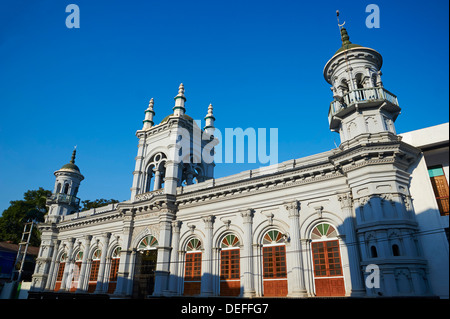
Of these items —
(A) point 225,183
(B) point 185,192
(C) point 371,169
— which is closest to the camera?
(C) point 371,169

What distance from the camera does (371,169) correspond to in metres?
14.4

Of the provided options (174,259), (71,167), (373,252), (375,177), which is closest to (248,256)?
(174,259)

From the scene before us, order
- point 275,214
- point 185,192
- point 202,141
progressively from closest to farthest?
1. point 275,214
2. point 185,192
3. point 202,141

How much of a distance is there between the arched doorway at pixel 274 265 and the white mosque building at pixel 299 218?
6 centimetres

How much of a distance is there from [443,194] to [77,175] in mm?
34501

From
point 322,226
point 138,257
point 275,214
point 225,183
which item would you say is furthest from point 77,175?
point 322,226

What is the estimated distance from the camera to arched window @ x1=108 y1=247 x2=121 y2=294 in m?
23.9

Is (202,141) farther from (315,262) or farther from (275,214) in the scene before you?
(315,262)

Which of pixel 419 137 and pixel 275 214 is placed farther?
pixel 275 214

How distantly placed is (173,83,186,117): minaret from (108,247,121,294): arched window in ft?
41.7

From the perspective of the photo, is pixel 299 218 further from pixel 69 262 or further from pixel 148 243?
pixel 69 262

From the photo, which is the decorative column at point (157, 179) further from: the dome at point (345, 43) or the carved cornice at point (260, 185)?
the dome at point (345, 43)

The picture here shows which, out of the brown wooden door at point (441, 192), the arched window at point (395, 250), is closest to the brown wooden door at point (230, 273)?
the arched window at point (395, 250)

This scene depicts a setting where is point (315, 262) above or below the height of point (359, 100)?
below
